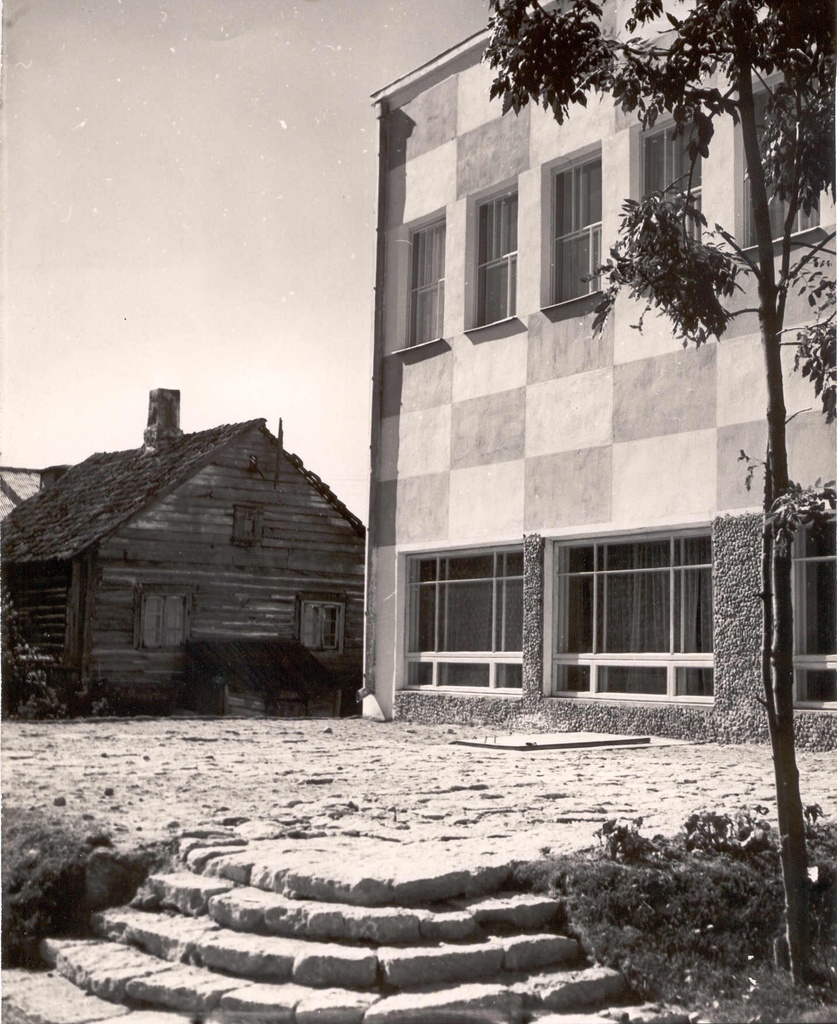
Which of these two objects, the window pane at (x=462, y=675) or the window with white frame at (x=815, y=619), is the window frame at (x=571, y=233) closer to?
the window with white frame at (x=815, y=619)

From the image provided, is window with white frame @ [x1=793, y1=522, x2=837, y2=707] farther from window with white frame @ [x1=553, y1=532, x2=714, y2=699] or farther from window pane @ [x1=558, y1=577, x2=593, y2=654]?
window pane @ [x1=558, y1=577, x2=593, y2=654]

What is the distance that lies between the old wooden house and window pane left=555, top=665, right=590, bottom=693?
231 centimetres

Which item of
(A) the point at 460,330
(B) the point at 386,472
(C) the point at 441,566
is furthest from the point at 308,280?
(C) the point at 441,566

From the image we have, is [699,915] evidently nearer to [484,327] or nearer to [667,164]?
[667,164]

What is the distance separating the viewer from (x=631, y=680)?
690 cm

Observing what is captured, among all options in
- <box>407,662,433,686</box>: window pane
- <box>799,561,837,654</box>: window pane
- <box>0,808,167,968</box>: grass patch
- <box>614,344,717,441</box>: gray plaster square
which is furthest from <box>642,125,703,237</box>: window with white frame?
<box>407,662,433,686</box>: window pane

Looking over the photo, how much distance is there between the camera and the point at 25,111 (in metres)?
4.67

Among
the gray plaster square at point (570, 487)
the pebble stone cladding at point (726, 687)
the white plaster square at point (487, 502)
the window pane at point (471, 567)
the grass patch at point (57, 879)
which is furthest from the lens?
the window pane at point (471, 567)

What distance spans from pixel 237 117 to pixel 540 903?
305 centimetres

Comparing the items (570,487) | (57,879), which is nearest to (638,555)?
(570,487)

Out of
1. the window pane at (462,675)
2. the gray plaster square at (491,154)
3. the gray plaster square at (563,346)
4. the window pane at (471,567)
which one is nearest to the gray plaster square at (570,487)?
the gray plaster square at (563,346)

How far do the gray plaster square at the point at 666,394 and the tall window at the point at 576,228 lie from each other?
21.0 inches

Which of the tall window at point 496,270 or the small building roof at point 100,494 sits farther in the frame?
the tall window at point 496,270

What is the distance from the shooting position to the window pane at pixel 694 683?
645 centimetres
